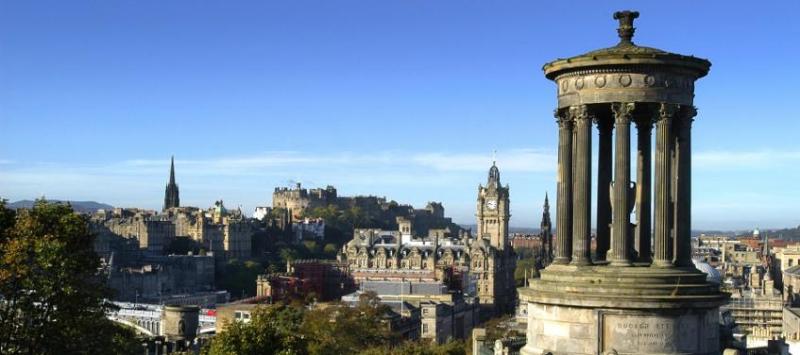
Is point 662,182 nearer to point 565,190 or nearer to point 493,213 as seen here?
point 565,190

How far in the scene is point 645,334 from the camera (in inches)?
811

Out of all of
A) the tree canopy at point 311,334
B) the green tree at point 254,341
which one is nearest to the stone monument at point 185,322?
the tree canopy at point 311,334

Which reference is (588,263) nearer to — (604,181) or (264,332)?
(604,181)

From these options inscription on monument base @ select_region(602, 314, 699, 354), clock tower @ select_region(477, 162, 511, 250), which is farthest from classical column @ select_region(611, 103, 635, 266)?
clock tower @ select_region(477, 162, 511, 250)

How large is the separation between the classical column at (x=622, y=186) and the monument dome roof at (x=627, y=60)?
82cm

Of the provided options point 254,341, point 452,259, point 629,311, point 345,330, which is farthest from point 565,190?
point 452,259

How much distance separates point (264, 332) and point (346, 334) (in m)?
29.0

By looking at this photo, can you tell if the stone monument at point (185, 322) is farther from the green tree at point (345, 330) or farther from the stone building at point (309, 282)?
the stone building at point (309, 282)

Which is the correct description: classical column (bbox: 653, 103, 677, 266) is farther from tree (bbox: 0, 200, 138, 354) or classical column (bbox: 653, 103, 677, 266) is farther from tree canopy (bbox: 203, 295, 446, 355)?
tree canopy (bbox: 203, 295, 446, 355)

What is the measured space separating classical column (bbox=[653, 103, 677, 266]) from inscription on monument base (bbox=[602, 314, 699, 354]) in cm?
125

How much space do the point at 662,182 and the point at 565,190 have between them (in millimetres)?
1856

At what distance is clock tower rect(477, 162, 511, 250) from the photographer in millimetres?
165500

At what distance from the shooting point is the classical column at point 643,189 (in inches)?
856

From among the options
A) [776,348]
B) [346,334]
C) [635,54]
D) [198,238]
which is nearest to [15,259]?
[635,54]
